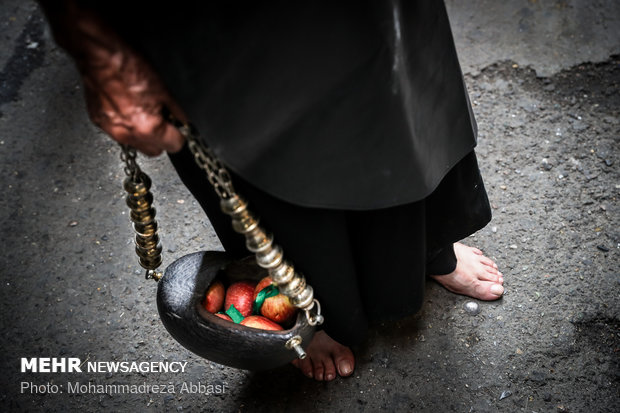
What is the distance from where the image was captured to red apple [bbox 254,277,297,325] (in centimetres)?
106

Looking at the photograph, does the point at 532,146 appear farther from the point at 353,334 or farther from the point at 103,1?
the point at 103,1

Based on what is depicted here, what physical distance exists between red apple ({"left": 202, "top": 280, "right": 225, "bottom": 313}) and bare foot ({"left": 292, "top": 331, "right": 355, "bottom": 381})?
35cm

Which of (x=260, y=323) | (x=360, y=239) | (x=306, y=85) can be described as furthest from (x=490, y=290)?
(x=306, y=85)

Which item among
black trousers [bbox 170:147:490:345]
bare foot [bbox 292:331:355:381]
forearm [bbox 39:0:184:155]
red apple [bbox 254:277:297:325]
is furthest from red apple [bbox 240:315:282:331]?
forearm [bbox 39:0:184:155]

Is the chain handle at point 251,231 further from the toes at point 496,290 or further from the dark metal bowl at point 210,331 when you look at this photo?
the toes at point 496,290

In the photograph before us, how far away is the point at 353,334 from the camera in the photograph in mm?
1125

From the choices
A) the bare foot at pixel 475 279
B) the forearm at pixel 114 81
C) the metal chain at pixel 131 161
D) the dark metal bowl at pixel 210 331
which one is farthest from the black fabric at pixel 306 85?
the bare foot at pixel 475 279

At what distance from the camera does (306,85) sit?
74 centimetres

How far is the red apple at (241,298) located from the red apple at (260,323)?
43mm

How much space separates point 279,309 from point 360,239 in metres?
0.25

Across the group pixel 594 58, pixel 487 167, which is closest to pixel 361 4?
pixel 487 167

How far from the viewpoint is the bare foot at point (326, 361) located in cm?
133

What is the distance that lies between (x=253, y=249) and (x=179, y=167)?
0.24 m

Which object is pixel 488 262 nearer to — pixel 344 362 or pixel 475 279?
pixel 475 279
